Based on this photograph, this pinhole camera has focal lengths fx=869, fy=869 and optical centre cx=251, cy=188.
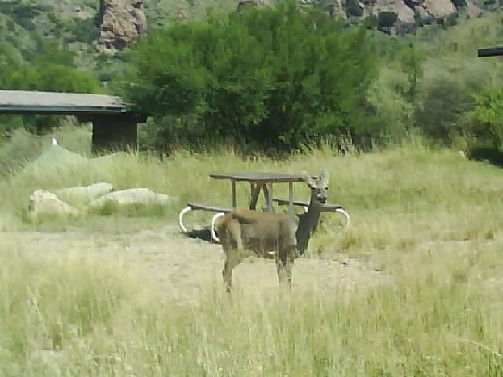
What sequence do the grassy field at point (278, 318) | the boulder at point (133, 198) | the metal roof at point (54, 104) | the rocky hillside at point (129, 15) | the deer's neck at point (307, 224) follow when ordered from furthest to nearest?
the rocky hillside at point (129, 15)
the metal roof at point (54, 104)
the boulder at point (133, 198)
the deer's neck at point (307, 224)
the grassy field at point (278, 318)

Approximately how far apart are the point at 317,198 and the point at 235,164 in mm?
12064

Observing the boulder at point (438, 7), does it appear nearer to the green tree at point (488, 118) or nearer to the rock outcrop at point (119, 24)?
the rock outcrop at point (119, 24)

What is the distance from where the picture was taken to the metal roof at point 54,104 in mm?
22312

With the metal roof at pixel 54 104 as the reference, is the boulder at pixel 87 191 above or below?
below

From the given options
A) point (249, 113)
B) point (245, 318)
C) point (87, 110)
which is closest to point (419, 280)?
point (245, 318)

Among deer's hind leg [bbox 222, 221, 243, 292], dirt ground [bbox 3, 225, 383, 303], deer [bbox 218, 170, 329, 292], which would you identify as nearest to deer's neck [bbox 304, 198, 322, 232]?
deer [bbox 218, 170, 329, 292]

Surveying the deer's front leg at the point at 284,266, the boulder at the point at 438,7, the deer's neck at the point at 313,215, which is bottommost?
the deer's front leg at the point at 284,266

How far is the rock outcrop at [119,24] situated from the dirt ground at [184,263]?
2640 inches

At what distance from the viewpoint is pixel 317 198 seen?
7.49 m

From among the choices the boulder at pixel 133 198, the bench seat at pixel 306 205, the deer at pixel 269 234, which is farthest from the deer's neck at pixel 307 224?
the boulder at pixel 133 198

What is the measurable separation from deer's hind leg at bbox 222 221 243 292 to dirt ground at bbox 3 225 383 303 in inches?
→ 6.2

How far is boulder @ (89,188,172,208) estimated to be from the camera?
47.3ft

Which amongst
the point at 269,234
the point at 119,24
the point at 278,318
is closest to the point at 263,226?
the point at 269,234

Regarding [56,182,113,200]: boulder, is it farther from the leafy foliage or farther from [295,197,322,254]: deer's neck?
[295,197,322,254]: deer's neck
